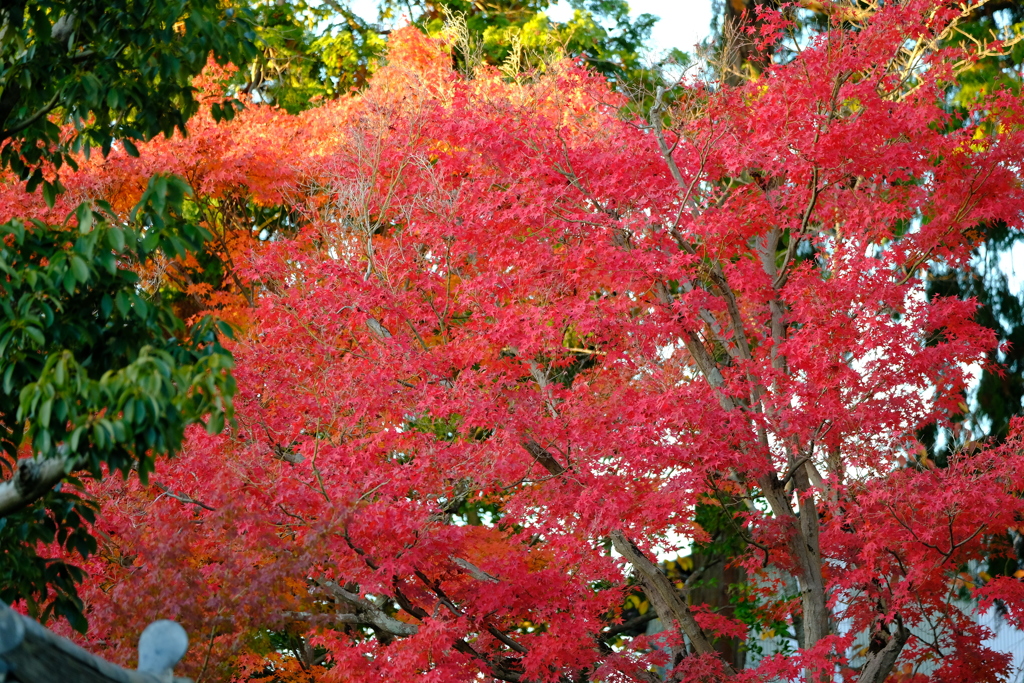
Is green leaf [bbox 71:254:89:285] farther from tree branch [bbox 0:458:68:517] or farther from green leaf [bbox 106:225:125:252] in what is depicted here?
tree branch [bbox 0:458:68:517]

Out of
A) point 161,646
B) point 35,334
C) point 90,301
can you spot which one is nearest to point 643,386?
point 90,301

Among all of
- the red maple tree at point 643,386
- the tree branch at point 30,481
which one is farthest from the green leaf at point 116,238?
the red maple tree at point 643,386

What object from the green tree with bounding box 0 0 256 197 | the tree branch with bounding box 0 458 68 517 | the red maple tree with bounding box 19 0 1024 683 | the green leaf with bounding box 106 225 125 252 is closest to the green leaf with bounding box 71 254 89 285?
the green leaf with bounding box 106 225 125 252

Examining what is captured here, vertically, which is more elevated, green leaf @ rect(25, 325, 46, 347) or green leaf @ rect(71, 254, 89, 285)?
green leaf @ rect(71, 254, 89, 285)

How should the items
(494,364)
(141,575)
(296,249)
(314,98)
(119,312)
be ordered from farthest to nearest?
(314,98)
(296,249)
(494,364)
(141,575)
(119,312)

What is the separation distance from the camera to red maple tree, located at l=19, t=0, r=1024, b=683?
8375mm

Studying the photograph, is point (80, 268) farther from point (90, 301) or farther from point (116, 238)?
point (90, 301)

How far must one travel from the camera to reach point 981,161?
29.2ft

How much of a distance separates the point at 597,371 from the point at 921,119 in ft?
14.6

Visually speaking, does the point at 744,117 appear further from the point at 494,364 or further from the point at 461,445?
the point at 461,445

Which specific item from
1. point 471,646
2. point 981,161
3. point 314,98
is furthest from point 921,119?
point 314,98

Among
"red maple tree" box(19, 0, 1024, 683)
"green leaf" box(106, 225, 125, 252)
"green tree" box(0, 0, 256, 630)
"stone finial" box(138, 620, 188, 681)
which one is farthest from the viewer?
"red maple tree" box(19, 0, 1024, 683)

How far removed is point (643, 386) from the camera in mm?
9953

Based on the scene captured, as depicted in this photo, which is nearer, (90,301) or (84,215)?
(84,215)
